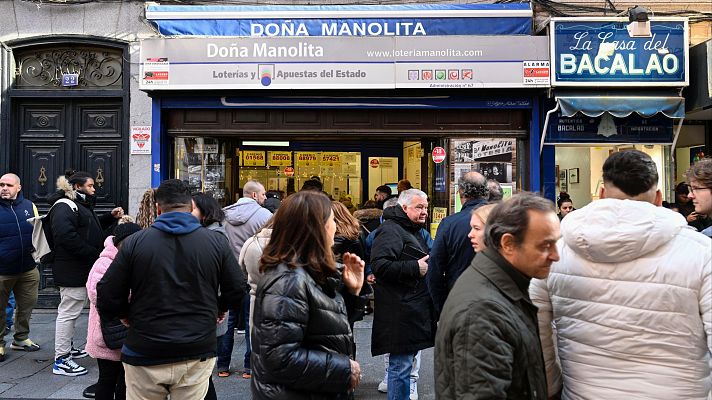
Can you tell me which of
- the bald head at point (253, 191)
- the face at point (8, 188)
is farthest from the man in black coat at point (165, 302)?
the face at point (8, 188)

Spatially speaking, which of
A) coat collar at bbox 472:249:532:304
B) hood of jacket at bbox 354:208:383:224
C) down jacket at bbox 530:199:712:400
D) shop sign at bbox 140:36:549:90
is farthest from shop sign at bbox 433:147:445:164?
coat collar at bbox 472:249:532:304

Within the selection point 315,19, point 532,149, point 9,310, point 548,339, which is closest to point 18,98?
point 9,310

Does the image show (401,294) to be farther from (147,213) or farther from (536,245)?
(536,245)

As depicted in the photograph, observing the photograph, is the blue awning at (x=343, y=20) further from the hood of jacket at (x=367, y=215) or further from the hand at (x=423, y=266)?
the hand at (x=423, y=266)

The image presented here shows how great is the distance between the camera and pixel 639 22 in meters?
7.89

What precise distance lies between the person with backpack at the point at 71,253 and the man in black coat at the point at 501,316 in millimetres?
5240

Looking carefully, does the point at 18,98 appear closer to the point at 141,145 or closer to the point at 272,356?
the point at 141,145

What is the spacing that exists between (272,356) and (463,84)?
6355 millimetres

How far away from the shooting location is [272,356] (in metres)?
2.50

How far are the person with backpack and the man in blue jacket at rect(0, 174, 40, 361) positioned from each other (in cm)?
50

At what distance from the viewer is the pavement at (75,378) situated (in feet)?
18.4

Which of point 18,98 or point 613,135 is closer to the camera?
point 613,135

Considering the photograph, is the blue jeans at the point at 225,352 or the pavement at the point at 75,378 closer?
the pavement at the point at 75,378

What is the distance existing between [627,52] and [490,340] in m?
7.43
